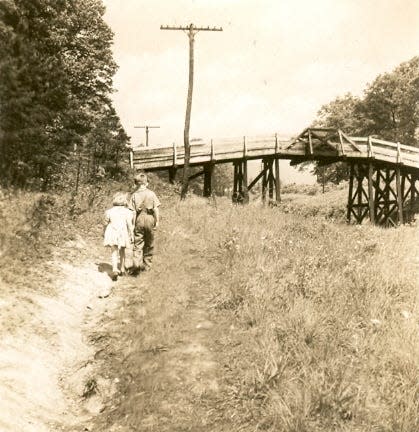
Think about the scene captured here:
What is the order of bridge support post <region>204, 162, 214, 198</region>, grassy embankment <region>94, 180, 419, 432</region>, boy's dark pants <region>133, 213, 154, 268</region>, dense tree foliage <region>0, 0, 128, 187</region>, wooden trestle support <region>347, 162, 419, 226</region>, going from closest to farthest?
grassy embankment <region>94, 180, 419, 432</region>
boy's dark pants <region>133, 213, 154, 268</region>
dense tree foliage <region>0, 0, 128, 187</region>
bridge support post <region>204, 162, 214, 198</region>
wooden trestle support <region>347, 162, 419, 226</region>

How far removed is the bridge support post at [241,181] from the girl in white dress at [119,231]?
35.4 ft

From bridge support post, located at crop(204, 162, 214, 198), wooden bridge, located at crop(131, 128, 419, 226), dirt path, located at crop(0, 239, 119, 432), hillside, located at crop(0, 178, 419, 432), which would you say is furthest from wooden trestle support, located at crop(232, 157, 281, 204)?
dirt path, located at crop(0, 239, 119, 432)

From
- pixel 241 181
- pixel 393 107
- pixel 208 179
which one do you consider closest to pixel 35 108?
pixel 208 179

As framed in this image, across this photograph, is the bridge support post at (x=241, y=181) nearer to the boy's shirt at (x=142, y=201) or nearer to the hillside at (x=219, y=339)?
the hillside at (x=219, y=339)

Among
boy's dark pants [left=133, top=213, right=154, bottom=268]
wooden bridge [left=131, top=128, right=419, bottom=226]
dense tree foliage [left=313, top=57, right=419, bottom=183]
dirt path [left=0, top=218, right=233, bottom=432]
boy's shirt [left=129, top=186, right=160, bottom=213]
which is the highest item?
dense tree foliage [left=313, top=57, right=419, bottom=183]

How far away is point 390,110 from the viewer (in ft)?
129

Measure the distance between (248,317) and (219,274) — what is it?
7.44ft

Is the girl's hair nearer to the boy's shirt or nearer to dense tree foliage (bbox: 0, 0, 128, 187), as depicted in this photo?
the boy's shirt

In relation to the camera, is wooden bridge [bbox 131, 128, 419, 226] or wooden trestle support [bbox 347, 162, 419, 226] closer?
wooden bridge [bbox 131, 128, 419, 226]

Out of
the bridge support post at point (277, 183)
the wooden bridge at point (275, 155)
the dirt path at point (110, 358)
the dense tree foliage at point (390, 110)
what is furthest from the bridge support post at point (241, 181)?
the dense tree foliage at point (390, 110)

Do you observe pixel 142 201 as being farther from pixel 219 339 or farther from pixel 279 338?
pixel 279 338

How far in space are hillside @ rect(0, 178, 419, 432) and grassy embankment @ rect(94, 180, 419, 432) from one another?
0.02 m

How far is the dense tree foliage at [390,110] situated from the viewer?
117 ft

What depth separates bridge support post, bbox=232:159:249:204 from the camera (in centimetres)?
1917
